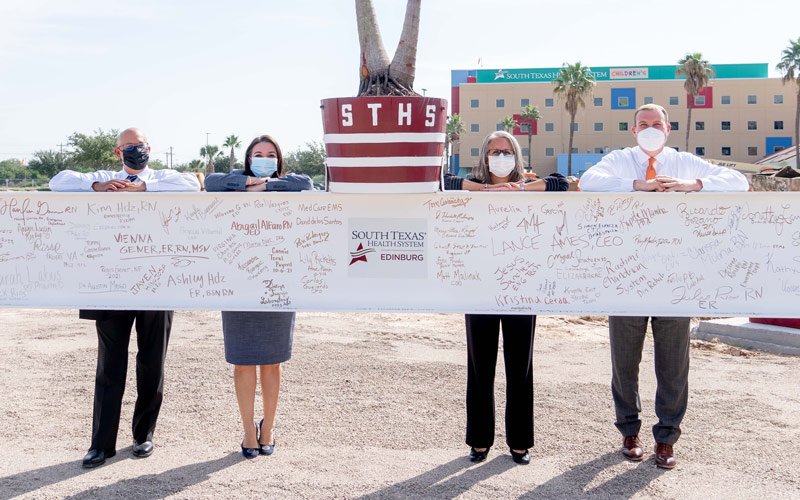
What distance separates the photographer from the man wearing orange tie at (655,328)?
4953 millimetres

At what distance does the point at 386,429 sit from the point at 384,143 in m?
2.33

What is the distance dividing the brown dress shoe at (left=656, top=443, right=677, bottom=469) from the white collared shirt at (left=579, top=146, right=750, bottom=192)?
1.63 m

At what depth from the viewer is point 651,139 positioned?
4.99 metres

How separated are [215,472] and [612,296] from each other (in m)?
2.65

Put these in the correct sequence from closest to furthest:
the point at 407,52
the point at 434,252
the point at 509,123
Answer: the point at 434,252
the point at 407,52
the point at 509,123

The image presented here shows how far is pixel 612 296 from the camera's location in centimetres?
484

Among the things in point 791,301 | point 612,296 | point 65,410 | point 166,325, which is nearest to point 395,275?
point 612,296

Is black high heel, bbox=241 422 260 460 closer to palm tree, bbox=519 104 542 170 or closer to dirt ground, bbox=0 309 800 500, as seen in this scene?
dirt ground, bbox=0 309 800 500

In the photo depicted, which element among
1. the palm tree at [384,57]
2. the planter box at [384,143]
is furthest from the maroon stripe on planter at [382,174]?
the palm tree at [384,57]

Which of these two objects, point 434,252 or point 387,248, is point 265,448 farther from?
point 434,252

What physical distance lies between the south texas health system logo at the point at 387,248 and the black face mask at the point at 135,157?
4.91 ft

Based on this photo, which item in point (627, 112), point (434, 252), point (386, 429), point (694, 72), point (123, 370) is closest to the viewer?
point (434, 252)

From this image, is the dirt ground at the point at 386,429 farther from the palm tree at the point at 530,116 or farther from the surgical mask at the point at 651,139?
the palm tree at the point at 530,116

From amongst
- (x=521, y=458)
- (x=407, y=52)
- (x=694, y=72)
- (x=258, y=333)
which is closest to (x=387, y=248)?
(x=258, y=333)
